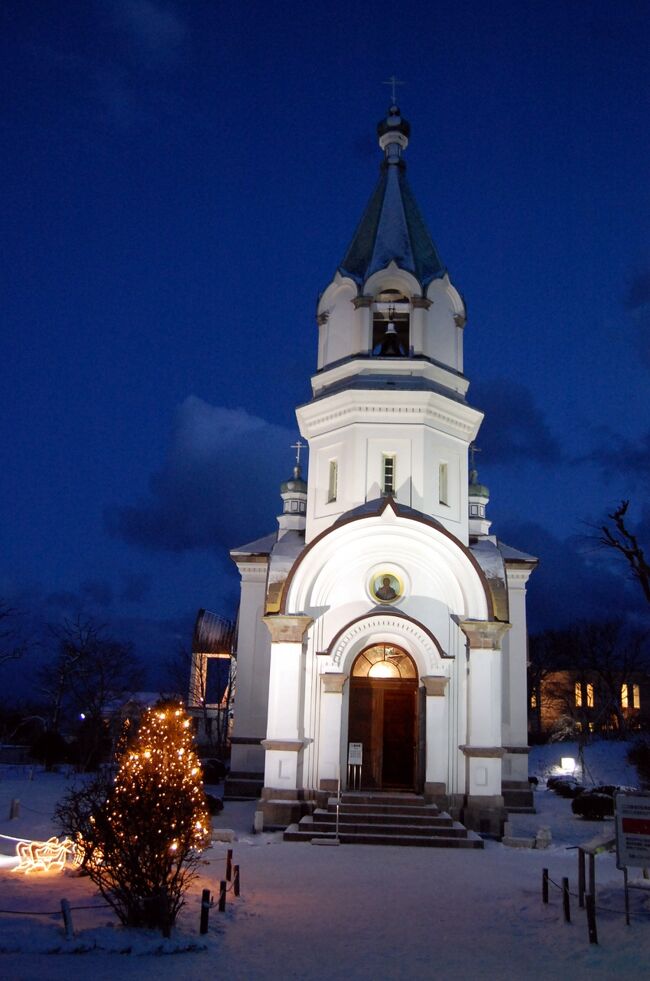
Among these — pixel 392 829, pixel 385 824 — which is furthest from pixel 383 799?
pixel 392 829

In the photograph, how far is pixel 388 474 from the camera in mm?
22781

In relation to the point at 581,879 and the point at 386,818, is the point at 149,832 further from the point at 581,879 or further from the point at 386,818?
the point at 386,818

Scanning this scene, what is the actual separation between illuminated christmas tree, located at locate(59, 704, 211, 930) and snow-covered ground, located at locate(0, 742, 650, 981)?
1.09 feet

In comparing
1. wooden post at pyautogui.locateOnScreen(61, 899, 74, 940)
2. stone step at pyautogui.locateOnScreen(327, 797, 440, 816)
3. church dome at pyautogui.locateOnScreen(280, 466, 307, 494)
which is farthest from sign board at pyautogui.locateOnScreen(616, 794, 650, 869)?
church dome at pyautogui.locateOnScreen(280, 466, 307, 494)

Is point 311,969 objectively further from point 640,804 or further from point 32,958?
point 640,804

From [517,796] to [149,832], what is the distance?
57.8 ft

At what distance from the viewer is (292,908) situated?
11.3 m

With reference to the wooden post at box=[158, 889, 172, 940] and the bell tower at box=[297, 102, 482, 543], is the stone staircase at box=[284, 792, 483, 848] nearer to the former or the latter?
the bell tower at box=[297, 102, 482, 543]

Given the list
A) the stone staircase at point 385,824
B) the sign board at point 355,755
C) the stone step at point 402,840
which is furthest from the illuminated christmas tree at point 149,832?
the sign board at point 355,755

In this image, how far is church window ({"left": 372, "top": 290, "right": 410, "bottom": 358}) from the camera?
24172mm

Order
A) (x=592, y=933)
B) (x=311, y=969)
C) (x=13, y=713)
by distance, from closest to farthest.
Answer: (x=311, y=969) < (x=592, y=933) < (x=13, y=713)

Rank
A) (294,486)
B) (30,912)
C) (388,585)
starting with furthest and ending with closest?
(294,486) → (388,585) → (30,912)

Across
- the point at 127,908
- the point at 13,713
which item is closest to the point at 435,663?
the point at 127,908

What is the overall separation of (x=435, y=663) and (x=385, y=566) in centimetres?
268
